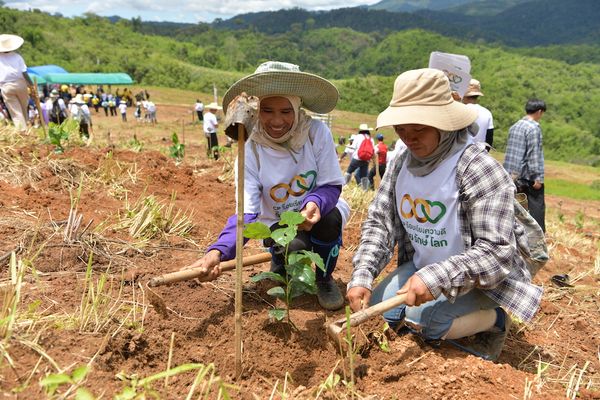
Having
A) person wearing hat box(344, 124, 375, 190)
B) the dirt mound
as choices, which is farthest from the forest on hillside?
the dirt mound

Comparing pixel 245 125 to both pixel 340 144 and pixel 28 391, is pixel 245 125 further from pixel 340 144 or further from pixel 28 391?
pixel 340 144

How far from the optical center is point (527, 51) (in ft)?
356

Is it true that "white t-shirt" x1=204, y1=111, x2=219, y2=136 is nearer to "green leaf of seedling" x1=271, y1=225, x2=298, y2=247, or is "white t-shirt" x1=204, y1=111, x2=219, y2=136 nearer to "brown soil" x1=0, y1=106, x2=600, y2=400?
"brown soil" x1=0, y1=106, x2=600, y2=400

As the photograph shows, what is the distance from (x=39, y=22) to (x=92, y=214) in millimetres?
66687

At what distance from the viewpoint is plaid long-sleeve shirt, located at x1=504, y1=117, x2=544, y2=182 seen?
15.0 ft

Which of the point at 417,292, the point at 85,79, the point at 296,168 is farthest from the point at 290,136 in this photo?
the point at 85,79

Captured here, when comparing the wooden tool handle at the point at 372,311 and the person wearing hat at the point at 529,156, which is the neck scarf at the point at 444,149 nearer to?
the wooden tool handle at the point at 372,311

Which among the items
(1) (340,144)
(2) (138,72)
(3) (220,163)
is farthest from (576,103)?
(3) (220,163)

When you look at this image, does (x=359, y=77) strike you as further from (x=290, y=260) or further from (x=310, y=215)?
(x=290, y=260)

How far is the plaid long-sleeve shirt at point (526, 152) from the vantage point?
4.57m

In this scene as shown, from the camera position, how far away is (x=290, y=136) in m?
2.42

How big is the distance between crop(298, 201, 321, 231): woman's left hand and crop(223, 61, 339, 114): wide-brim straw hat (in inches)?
22.7

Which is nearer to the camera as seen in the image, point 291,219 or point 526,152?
point 291,219

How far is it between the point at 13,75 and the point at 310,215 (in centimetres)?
597
